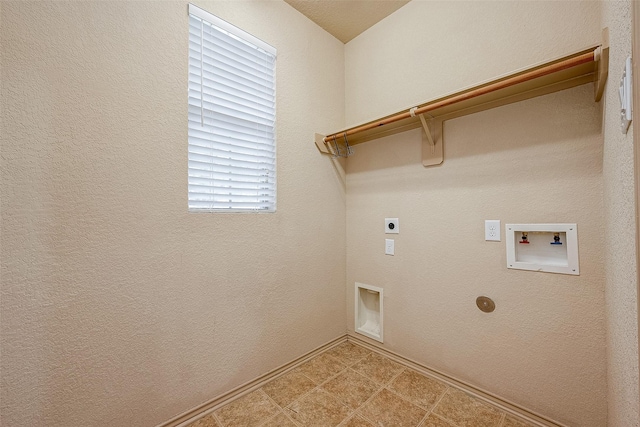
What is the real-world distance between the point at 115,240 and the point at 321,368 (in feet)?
5.02

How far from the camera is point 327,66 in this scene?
2184 mm

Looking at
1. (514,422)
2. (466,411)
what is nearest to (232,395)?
(466,411)

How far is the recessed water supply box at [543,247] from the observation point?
127 centimetres

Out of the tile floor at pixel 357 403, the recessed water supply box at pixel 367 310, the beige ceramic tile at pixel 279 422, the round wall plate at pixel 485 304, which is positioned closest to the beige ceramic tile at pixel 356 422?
the tile floor at pixel 357 403

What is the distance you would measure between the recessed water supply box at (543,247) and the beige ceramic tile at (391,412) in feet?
3.20

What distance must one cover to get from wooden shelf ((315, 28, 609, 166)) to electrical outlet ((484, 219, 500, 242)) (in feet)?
1.60

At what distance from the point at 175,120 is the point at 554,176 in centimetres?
201

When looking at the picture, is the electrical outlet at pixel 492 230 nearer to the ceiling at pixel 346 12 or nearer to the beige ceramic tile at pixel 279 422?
the beige ceramic tile at pixel 279 422

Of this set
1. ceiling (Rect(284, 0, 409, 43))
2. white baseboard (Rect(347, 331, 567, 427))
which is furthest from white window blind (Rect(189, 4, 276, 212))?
white baseboard (Rect(347, 331, 567, 427))

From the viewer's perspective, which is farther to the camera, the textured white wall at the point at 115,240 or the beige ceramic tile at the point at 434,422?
the beige ceramic tile at the point at 434,422

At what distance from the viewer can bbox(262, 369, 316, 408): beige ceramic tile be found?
156 cm

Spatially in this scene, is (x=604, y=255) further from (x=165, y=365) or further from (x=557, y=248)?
(x=165, y=365)

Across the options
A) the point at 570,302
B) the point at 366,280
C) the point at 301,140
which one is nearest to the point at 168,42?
the point at 301,140

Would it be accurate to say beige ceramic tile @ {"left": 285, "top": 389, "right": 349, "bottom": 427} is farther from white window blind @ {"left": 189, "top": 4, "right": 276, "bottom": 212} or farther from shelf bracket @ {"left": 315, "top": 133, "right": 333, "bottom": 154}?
shelf bracket @ {"left": 315, "top": 133, "right": 333, "bottom": 154}
